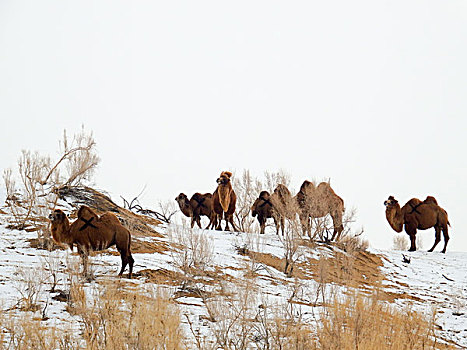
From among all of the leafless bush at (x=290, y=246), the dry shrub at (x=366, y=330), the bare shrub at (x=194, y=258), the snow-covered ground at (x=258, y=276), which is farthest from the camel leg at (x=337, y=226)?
the dry shrub at (x=366, y=330)

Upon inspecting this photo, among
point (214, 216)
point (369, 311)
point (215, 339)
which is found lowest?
point (215, 339)

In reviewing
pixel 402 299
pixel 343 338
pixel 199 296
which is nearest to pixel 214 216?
pixel 402 299

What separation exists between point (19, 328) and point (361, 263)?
14.4 meters

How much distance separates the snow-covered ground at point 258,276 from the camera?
9.80m

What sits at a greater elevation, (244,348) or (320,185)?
(320,185)

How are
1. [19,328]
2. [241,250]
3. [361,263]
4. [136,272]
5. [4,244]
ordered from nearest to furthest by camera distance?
[19,328]
[136,272]
[4,244]
[241,250]
[361,263]

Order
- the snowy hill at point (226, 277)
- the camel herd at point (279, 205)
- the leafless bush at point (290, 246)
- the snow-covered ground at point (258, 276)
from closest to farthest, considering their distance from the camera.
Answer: the snowy hill at point (226, 277) → the snow-covered ground at point (258, 276) → the leafless bush at point (290, 246) → the camel herd at point (279, 205)

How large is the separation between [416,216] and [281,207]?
7.55 metres

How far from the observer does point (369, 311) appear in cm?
816

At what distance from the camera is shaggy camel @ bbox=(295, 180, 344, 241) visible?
20.7m

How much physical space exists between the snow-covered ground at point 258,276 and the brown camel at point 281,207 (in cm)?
74

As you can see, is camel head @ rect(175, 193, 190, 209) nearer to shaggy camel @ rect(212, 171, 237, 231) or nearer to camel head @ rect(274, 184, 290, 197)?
shaggy camel @ rect(212, 171, 237, 231)

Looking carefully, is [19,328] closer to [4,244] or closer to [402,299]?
[4,244]

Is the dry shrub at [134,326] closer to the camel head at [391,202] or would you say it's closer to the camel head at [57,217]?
the camel head at [57,217]
